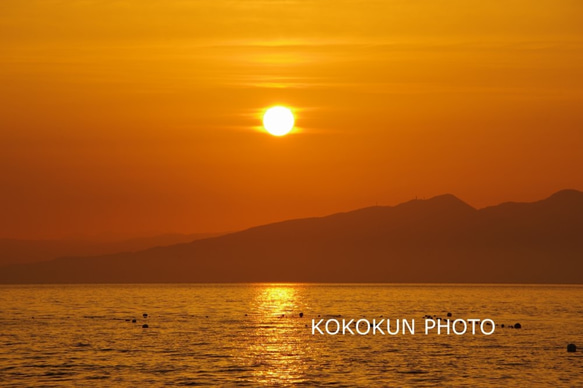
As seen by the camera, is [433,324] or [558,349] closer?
[558,349]

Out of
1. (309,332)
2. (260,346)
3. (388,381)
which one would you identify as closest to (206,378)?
(388,381)

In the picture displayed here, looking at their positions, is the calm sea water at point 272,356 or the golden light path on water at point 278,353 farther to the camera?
the golden light path on water at point 278,353

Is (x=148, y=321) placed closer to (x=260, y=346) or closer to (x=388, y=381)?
(x=260, y=346)

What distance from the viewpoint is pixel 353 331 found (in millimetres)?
133625

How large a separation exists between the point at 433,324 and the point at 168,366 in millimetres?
69920

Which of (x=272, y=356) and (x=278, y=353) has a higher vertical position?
(x=278, y=353)

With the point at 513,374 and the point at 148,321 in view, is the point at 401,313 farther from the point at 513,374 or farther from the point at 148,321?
the point at 513,374

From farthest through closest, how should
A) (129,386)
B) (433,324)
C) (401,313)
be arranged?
(401,313) → (433,324) → (129,386)

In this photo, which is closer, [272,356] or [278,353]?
[272,356]

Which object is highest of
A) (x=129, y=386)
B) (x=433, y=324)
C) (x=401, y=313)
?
(x=401, y=313)

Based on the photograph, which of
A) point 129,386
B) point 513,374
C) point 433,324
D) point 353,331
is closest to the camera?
point 129,386

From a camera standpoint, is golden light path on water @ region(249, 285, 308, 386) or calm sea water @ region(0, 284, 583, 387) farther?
golden light path on water @ region(249, 285, 308, 386)

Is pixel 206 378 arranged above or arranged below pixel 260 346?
below

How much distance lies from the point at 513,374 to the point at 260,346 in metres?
35.3
